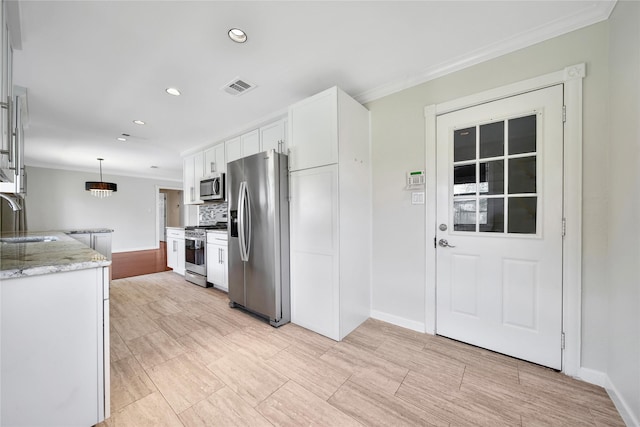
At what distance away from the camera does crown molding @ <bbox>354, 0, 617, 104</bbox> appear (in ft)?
5.19

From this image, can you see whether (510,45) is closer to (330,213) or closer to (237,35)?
(330,213)

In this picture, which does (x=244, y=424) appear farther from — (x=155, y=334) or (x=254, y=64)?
(x=254, y=64)

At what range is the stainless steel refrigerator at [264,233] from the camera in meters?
2.46

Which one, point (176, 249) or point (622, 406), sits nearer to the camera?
point (622, 406)

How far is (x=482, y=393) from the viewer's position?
155 cm

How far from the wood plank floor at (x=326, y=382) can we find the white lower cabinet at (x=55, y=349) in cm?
24

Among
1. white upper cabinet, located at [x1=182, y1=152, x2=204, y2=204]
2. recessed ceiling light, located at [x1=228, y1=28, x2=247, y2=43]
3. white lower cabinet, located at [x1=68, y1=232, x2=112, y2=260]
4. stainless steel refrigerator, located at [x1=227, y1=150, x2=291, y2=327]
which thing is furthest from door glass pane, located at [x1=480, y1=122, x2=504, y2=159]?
white lower cabinet, located at [x1=68, y1=232, x2=112, y2=260]

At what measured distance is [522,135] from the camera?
6.11ft

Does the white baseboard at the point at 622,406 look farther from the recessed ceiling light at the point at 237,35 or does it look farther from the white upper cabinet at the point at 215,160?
the white upper cabinet at the point at 215,160

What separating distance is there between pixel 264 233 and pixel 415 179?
1.59m

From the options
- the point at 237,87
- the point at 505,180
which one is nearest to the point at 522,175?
the point at 505,180

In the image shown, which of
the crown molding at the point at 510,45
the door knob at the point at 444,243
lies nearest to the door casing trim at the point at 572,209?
the crown molding at the point at 510,45

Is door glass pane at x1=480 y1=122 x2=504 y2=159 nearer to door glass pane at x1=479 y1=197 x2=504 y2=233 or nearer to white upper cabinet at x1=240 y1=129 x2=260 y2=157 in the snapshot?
door glass pane at x1=479 y1=197 x2=504 y2=233

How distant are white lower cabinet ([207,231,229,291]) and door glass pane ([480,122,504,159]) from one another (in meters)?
3.16
